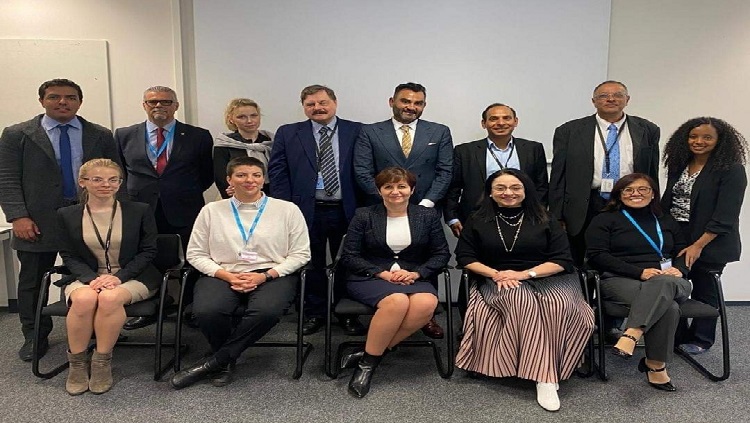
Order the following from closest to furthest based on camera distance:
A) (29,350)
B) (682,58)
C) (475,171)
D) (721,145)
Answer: (721,145) < (29,350) < (475,171) < (682,58)

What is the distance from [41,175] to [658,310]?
11.3 feet

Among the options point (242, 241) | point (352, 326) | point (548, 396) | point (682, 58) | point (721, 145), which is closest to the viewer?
point (548, 396)

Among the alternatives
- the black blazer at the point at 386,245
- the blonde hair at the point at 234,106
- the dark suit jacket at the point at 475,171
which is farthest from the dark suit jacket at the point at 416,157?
the blonde hair at the point at 234,106

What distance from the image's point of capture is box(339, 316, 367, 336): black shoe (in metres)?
3.18

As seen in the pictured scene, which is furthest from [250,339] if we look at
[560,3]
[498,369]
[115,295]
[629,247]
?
[560,3]

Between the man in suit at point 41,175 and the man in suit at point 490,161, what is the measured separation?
2220 millimetres

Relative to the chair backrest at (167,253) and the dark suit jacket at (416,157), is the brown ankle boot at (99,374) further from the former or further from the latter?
the dark suit jacket at (416,157)

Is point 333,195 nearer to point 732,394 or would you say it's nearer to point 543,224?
point 543,224

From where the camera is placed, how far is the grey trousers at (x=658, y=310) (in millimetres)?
2441

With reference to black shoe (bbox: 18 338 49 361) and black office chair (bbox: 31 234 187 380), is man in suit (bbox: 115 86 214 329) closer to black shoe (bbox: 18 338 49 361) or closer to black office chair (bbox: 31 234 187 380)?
black office chair (bbox: 31 234 187 380)

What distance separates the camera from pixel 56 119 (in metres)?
2.90

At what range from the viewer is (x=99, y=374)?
245cm

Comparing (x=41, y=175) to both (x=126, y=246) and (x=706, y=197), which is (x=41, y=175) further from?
(x=706, y=197)

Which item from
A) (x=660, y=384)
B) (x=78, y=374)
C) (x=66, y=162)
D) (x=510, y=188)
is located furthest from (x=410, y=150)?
(x=78, y=374)
